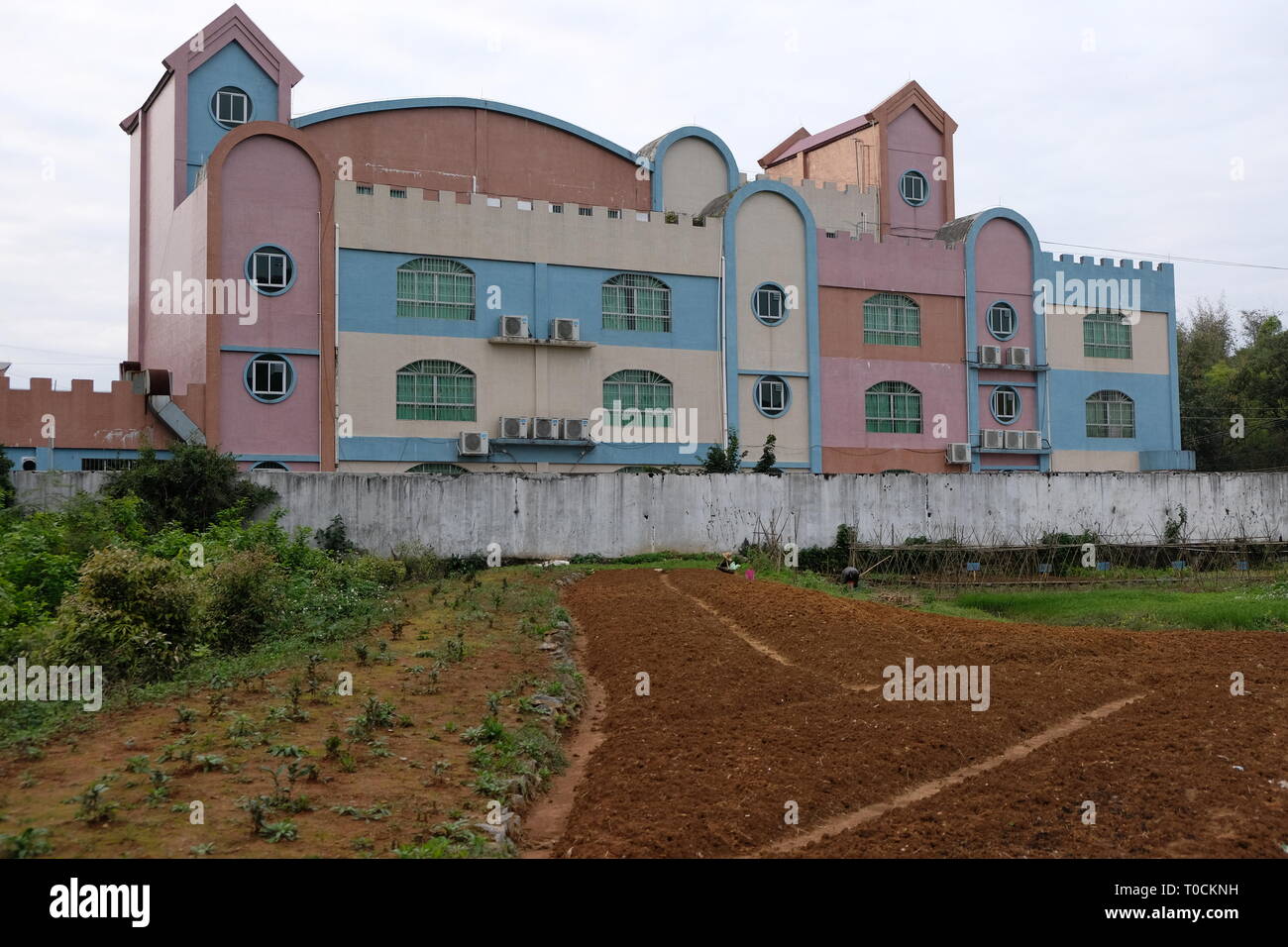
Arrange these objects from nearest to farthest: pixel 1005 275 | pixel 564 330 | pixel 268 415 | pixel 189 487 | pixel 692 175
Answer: pixel 189 487, pixel 268 415, pixel 564 330, pixel 692 175, pixel 1005 275

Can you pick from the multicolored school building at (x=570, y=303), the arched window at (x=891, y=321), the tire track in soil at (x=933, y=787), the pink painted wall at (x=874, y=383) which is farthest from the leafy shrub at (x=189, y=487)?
the arched window at (x=891, y=321)

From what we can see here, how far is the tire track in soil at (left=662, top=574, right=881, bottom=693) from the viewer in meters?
12.1

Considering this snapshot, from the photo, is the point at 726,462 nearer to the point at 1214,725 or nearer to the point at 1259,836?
the point at 1214,725

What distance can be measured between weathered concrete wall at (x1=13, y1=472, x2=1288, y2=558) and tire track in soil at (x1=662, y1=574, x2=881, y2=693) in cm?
525

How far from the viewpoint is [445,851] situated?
612 cm

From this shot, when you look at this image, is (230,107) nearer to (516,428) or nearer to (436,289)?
(436,289)

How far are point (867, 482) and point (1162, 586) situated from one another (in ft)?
26.1

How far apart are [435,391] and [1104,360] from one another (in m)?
26.3

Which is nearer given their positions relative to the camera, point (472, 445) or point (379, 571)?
point (379, 571)

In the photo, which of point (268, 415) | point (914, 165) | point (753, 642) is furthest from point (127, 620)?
point (914, 165)

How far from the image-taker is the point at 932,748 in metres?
9.11

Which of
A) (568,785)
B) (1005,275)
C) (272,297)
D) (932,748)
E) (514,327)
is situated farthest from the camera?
(1005,275)

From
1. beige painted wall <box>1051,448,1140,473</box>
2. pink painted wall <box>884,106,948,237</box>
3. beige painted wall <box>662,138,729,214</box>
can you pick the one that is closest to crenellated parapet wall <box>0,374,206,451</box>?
beige painted wall <box>662,138,729,214</box>
